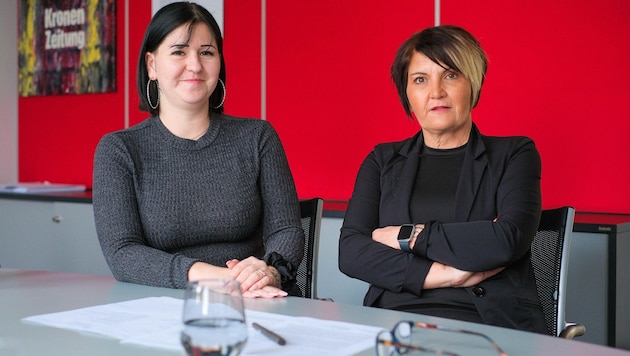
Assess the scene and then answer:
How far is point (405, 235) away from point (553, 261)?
0.40 meters

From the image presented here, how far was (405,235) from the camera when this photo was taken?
208cm

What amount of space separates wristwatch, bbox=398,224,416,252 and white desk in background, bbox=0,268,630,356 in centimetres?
47

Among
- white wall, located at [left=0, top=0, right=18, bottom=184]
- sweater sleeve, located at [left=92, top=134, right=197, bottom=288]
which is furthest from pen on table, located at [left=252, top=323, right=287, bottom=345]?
white wall, located at [left=0, top=0, right=18, bottom=184]

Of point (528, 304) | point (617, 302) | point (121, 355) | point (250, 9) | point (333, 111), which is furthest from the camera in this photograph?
point (250, 9)

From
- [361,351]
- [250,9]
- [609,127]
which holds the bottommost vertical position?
[361,351]

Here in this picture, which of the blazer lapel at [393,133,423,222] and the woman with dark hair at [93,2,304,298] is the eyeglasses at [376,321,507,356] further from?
the blazer lapel at [393,133,423,222]

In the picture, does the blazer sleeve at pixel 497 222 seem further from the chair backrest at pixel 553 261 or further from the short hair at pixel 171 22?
the short hair at pixel 171 22

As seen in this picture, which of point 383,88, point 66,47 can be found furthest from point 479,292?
point 66,47

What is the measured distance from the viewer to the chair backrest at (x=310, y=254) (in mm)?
2379

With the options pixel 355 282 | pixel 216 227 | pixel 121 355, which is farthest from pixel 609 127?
pixel 121 355

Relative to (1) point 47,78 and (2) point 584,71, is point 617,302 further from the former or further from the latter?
→ (1) point 47,78

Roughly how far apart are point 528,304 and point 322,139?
6.64ft

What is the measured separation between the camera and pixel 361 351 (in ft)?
3.97

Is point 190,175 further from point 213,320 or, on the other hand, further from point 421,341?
point 213,320
